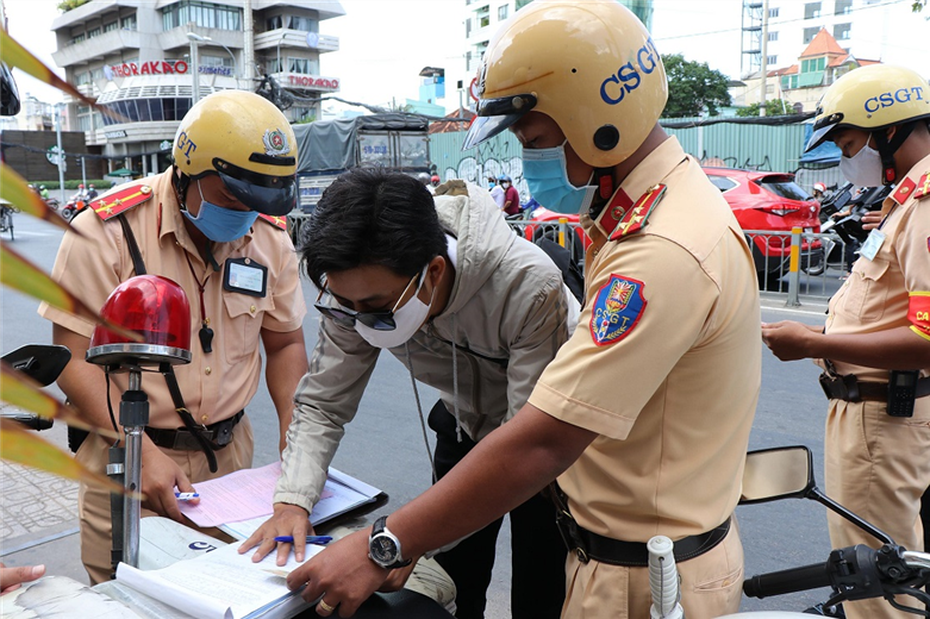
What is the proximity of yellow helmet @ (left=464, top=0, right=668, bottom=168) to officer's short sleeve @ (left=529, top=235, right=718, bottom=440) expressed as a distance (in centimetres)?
29

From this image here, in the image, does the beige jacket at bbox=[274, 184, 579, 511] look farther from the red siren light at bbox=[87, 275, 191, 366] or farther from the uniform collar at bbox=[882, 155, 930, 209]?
the uniform collar at bbox=[882, 155, 930, 209]

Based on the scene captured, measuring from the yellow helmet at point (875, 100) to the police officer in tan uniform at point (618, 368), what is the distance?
4.47ft

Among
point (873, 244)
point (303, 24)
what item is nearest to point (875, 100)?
point (873, 244)

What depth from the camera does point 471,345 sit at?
6.09ft

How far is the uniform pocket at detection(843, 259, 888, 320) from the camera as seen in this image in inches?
88.8

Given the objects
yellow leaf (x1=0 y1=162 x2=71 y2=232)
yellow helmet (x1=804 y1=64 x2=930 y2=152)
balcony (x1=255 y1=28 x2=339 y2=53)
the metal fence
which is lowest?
the metal fence

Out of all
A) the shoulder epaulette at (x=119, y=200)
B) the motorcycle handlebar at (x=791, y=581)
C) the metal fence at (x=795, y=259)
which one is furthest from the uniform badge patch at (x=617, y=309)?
the metal fence at (x=795, y=259)

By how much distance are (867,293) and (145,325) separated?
2088mm

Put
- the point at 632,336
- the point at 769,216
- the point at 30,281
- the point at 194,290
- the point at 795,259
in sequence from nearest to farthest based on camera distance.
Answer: the point at 30,281
the point at 632,336
the point at 194,290
the point at 795,259
the point at 769,216

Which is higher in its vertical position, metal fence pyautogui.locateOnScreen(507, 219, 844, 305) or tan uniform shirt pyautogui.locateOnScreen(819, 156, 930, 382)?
A: tan uniform shirt pyautogui.locateOnScreen(819, 156, 930, 382)

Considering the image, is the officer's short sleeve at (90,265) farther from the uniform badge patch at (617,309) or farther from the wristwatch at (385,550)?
the uniform badge patch at (617,309)

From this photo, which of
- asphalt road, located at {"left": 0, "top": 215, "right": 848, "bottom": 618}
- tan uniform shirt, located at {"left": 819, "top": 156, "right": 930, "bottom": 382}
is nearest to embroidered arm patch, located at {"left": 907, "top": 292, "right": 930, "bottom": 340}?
tan uniform shirt, located at {"left": 819, "top": 156, "right": 930, "bottom": 382}

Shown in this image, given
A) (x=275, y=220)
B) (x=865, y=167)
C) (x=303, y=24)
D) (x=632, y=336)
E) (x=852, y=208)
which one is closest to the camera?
(x=632, y=336)

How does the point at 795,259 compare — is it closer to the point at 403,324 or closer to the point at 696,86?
the point at 403,324
